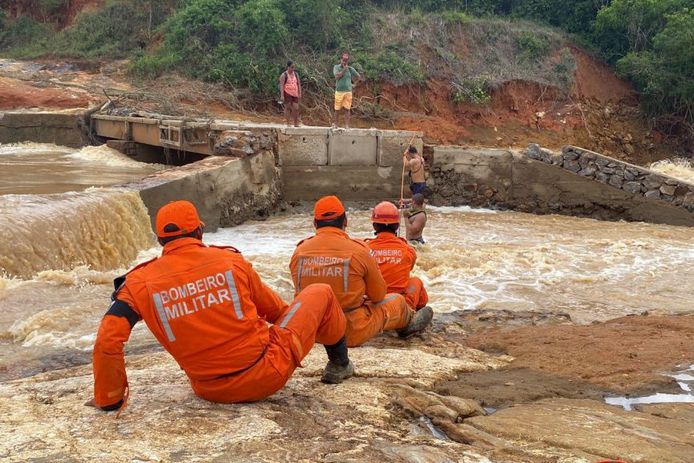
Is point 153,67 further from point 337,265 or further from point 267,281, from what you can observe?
point 337,265

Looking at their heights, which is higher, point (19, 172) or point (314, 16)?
point (314, 16)

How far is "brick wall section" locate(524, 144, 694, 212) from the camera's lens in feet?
49.8

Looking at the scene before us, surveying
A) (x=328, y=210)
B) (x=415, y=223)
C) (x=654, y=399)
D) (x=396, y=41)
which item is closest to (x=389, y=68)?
(x=396, y=41)

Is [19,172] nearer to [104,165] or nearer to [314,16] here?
[104,165]

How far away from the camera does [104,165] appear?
54.6ft

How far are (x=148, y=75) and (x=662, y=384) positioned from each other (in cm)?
2286

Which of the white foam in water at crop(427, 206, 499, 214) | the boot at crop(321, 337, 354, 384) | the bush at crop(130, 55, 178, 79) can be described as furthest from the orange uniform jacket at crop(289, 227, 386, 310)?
the bush at crop(130, 55, 178, 79)

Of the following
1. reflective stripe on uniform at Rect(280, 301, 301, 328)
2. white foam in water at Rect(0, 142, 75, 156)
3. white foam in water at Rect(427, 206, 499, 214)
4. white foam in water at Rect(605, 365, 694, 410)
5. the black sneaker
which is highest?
reflective stripe on uniform at Rect(280, 301, 301, 328)

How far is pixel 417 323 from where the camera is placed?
245 inches

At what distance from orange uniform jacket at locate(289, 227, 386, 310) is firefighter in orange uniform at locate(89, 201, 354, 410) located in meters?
1.33

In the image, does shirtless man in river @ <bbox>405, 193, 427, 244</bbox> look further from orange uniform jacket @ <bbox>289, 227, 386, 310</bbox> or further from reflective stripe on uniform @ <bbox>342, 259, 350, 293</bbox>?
reflective stripe on uniform @ <bbox>342, 259, 350, 293</bbox>

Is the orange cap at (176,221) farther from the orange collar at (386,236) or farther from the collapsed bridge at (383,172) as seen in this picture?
the collapsed bridge at (383,172)

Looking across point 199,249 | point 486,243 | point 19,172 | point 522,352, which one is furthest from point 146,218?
point 199,249

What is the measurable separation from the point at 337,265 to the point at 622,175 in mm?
12357
